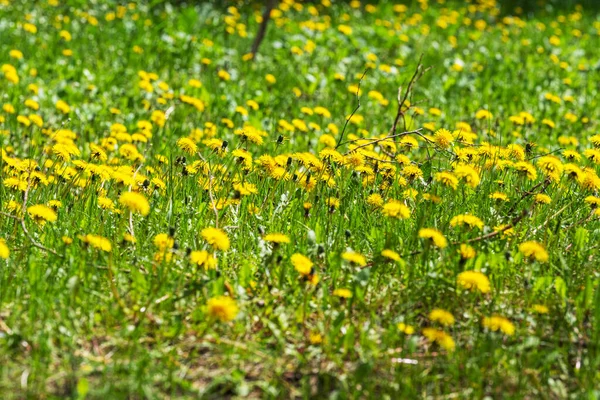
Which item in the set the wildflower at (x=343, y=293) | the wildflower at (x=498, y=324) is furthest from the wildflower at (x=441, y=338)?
the wildflower at (x=343, y=293)

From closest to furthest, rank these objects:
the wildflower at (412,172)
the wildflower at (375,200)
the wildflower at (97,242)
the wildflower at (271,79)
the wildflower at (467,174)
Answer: the wildflower at (97,242), the wildflower at (467,174), the wildflower at (375,200), the wildflower at (412,172), the wildflower at (271,79)

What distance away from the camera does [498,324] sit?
232cm

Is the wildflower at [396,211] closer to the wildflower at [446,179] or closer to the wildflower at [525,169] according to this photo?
the wildflower at [446,179]

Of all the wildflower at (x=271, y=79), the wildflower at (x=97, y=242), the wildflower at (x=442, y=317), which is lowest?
the wildflower at (x=271, y=79)

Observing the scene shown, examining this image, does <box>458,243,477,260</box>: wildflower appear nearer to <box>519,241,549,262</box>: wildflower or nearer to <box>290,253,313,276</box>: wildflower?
<box>519,241,549,262</box>: wildflower

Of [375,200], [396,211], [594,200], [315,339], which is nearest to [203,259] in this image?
[315,339]

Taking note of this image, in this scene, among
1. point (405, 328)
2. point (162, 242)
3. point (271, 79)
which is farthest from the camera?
point (271, 79)

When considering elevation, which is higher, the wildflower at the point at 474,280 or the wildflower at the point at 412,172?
the wildflower at the point at 474,280

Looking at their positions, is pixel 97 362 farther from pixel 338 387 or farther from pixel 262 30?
pixel 262 30

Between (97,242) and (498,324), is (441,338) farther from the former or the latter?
(97,242)

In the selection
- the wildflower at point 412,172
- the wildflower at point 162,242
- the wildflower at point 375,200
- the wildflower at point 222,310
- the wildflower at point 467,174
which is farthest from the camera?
the wildflower at point 412,172

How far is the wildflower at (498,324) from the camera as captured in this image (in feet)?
7.55

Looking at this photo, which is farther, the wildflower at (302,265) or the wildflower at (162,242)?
the wildflower at (162,242)

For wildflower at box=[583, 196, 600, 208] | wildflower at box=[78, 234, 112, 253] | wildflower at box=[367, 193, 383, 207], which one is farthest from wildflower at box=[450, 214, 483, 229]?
wildflower at box=[78, 234, 112, 253]
